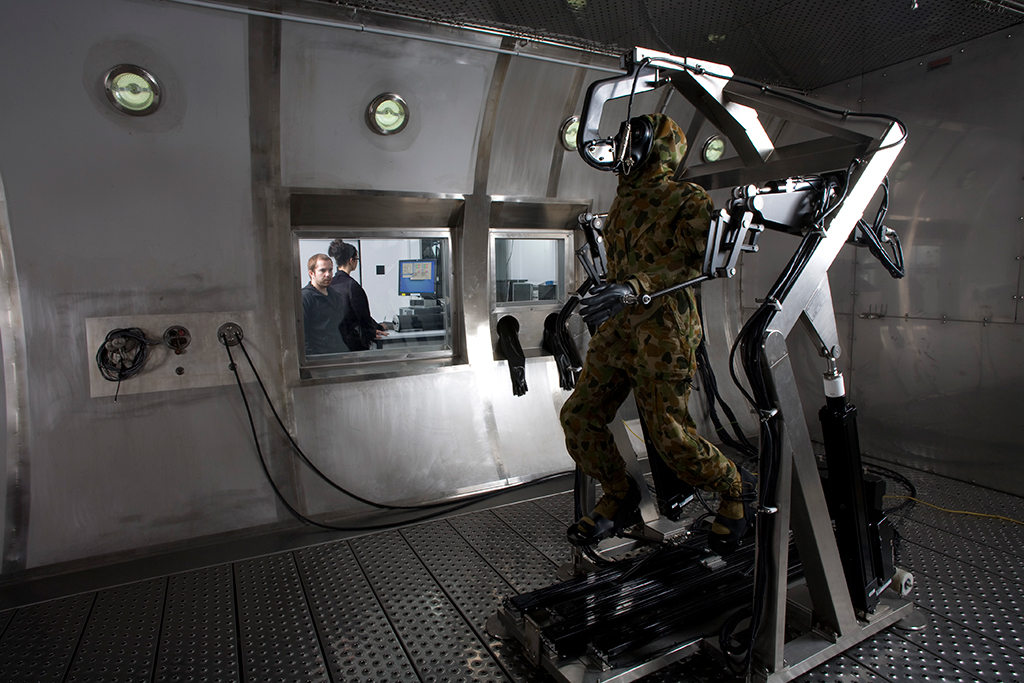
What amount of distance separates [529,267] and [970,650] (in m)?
3.45

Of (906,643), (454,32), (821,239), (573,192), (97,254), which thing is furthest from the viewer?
(573,192)

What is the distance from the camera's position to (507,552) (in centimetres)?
326

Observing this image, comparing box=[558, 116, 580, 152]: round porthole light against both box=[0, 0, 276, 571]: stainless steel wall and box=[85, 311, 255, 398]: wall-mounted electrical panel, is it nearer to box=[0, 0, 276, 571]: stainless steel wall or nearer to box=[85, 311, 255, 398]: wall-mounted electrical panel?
box=[0, 0, 276, 571]: stainless steel wall

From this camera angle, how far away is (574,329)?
15.6 ft

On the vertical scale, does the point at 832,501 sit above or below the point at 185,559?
above

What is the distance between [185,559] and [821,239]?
334 cm

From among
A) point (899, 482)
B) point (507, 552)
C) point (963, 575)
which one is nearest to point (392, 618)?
point (507, 552)

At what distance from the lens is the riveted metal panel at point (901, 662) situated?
7.25ft

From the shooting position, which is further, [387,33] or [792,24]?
[792,24]

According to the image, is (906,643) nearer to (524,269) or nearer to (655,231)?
(655,231)

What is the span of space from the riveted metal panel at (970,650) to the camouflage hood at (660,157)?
2.12 meters

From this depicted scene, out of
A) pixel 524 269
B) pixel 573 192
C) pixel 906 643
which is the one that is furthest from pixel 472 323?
pixel 906 643

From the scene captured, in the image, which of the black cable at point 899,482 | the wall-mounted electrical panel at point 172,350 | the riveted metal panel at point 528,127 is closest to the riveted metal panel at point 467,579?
the wall-mounted electrical panel at point 172,350

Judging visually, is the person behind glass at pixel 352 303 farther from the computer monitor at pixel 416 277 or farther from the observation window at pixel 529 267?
the observation window at pixel 529 267
